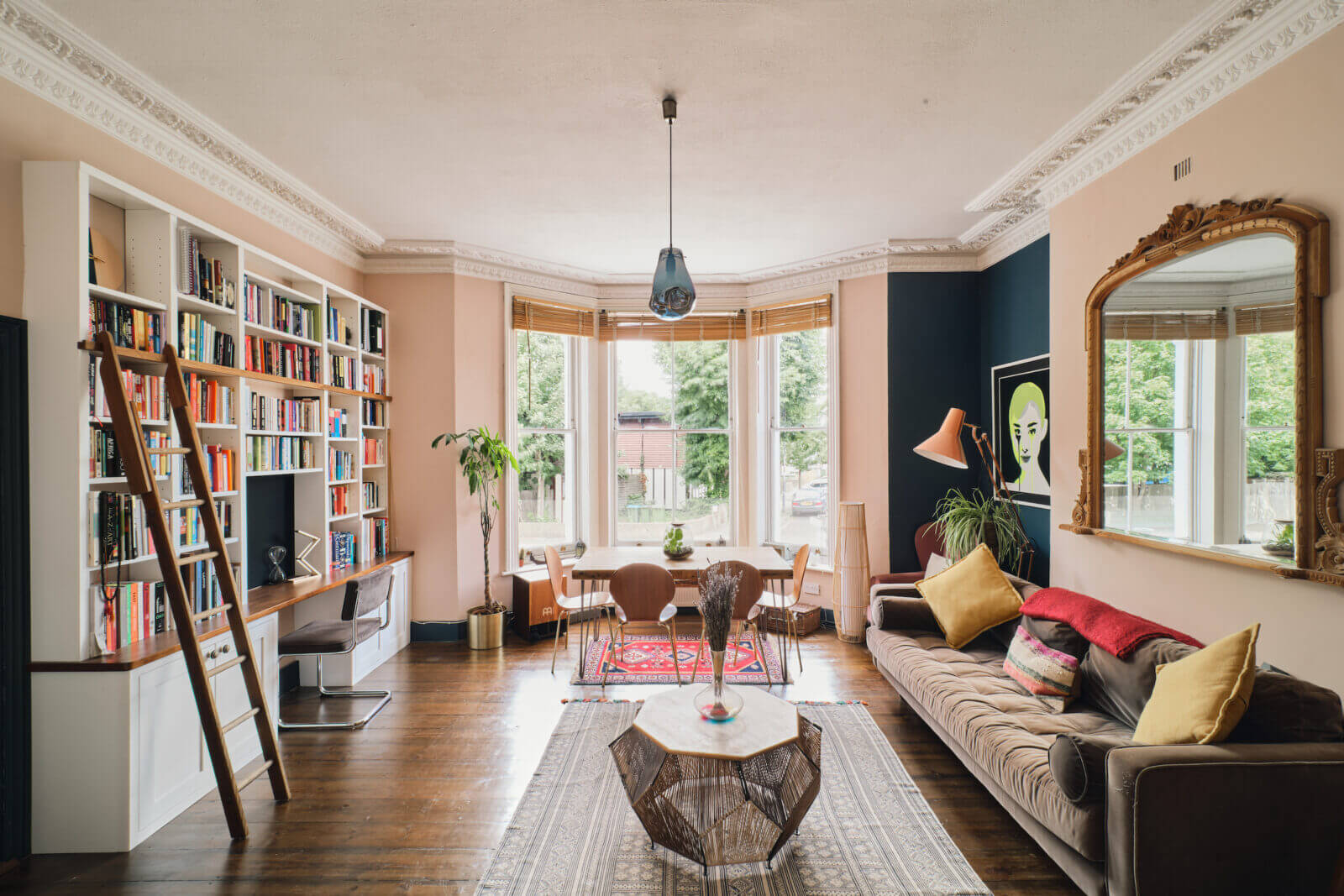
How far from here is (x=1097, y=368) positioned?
336 cm

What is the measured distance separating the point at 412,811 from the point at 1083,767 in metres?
2.57

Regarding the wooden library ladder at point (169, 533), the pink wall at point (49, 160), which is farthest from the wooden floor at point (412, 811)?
the pink wall at point (49, 160)

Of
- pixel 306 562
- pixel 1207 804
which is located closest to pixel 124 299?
pixel 306 562

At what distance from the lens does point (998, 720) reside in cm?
270

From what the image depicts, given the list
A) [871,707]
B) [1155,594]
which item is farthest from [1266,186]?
[871,707]

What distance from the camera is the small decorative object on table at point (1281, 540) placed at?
2.35m

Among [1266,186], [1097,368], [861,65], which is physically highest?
[861,65]

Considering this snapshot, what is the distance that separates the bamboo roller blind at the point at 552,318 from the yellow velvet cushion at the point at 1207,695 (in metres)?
4.92

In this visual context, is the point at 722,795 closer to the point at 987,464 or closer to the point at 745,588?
the point at 745,588

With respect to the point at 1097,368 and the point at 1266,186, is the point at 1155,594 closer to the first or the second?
the point at 1097,368

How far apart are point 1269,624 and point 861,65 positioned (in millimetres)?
2639

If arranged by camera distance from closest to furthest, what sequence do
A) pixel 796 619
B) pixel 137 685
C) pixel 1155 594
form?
pixel 137 685
pixel 1155 594
pixel 796 619

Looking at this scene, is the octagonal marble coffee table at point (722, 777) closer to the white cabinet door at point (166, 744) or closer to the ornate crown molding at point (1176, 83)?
the white cabinet door at point (166, 744)

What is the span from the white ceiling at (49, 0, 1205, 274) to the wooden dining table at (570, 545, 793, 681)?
94.6 inches
